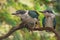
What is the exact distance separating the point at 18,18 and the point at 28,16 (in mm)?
88

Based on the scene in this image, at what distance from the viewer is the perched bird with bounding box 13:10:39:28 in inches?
61.6

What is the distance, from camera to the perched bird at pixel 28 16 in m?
1.57

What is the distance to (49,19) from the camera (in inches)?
66.2

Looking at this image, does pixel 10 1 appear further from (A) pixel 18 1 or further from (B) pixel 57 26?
(B) pixel 57 26

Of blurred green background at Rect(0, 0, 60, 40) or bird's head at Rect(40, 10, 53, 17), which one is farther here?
bird's head at Rect(40, 10, 53, 17)

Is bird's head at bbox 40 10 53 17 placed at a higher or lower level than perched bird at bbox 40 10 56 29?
higher

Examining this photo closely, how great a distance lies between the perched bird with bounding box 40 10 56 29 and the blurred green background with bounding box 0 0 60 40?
0.11ft

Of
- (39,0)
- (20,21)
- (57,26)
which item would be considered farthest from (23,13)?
(57,26)

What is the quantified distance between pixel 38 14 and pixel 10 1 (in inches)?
10.7

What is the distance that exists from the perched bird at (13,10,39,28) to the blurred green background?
35 mm

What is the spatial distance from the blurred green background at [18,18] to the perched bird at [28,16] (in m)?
0.03

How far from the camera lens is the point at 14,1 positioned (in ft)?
5.20

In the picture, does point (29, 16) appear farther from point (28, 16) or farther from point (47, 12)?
point (47, 12)

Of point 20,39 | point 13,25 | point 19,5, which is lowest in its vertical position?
point 20,39
